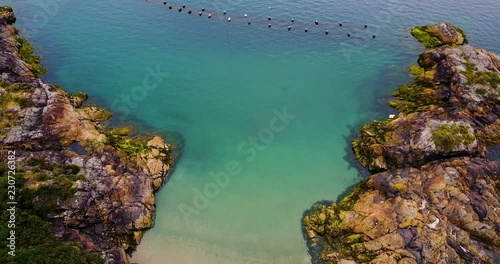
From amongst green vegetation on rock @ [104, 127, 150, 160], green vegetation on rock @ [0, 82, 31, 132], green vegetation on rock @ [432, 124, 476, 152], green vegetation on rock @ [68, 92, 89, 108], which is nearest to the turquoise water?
green vegetation on rock @ [68, 92, 89, 108]

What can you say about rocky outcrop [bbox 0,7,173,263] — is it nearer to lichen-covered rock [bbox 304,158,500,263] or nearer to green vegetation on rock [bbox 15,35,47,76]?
green vegetation on rock [bbox 15,35,47,76]

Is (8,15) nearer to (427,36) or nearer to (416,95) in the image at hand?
(416,95)

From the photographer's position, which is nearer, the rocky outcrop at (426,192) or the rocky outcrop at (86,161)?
the rocky outcrop at (426,192)

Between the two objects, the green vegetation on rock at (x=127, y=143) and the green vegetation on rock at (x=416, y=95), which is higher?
the green vegetation on rock at (x=416, y=95)

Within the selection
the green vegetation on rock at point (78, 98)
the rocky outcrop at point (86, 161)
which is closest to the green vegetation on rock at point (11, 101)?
the rocky outcrop at point (86, 161)

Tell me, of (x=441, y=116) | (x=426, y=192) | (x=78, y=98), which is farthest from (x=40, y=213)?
(x=441, y=116)

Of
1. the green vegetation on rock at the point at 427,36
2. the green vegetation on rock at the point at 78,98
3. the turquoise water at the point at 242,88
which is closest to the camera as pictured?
the turquoise water at the point at 242,88

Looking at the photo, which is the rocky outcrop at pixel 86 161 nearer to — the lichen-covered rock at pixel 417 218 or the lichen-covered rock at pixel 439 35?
→ the lichen-covered rock at pixel 417 218
